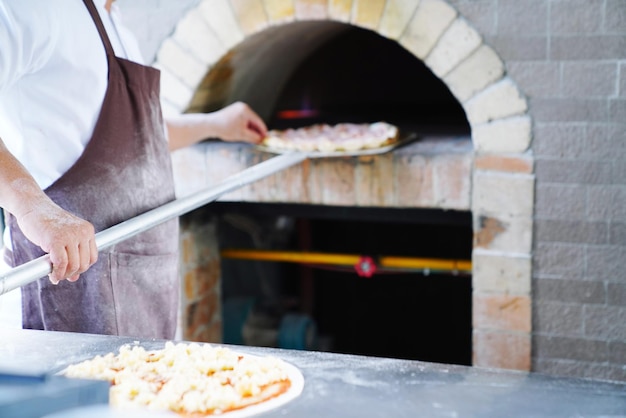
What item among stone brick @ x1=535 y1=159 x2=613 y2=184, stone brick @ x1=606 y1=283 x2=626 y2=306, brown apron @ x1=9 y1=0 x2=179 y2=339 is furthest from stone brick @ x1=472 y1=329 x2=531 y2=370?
brown apron @ x1=9 y1=0 x2=179 y2=339

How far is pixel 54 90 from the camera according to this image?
171 cm

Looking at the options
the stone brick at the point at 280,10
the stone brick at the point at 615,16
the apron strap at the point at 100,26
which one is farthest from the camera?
the stone brick at the point at 280,10

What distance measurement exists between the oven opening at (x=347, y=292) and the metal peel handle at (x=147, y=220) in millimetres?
927

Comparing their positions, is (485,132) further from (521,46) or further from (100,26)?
(100,26)

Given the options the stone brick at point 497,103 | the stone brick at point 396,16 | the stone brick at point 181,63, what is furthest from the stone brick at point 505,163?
the stone brick at point 181,63

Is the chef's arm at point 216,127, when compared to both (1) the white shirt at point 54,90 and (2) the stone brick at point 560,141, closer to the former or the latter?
(1) the white shirt at point 54,90

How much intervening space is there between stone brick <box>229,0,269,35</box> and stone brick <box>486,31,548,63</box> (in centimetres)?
71

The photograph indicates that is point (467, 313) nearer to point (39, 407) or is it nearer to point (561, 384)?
point (561, 384)

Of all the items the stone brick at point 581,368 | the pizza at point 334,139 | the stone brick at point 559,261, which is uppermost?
the pizza at point 334,139

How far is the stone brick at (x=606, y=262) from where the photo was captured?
234 cm

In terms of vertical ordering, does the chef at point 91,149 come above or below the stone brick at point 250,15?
below

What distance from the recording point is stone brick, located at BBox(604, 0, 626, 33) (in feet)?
7.33

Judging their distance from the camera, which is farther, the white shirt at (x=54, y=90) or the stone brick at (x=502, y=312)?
the stone brick at (x=502, y=312)

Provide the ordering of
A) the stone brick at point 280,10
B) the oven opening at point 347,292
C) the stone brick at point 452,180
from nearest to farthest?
1. the stone brick at point 452,180
2. the stone brick at point 280,10
3. the oven opening at point 347,292
